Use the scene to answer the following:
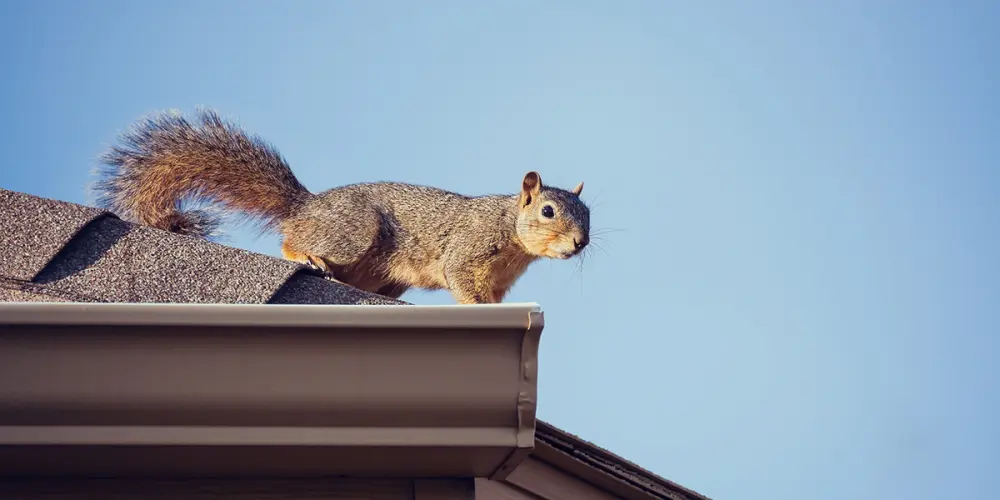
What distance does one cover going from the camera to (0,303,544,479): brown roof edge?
154cm

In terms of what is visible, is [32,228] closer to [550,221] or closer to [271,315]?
[271,315]

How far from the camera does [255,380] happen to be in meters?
1.58

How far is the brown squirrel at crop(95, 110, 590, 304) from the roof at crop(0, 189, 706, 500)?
2.20 m

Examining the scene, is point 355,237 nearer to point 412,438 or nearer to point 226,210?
point 226,210

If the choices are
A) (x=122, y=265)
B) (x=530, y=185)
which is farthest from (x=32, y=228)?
(x=530, y=185)

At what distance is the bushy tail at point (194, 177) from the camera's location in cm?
417

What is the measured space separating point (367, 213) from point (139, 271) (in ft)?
11.6

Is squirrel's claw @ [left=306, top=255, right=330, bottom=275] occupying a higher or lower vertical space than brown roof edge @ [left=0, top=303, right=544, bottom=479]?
higher

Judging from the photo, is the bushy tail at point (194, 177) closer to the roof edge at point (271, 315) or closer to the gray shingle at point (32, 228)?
the gray shingle at point (32, 228)

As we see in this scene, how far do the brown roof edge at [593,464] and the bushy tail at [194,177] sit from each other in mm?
2035

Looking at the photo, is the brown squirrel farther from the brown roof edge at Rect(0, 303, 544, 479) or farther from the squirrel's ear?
the brown roof edge at Rect(0, 303, 544, 479)

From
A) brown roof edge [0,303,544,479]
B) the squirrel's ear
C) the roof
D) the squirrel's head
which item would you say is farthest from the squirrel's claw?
brown roof edge [0,303,544,479]

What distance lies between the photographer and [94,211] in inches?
83.9

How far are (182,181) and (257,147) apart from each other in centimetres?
74
